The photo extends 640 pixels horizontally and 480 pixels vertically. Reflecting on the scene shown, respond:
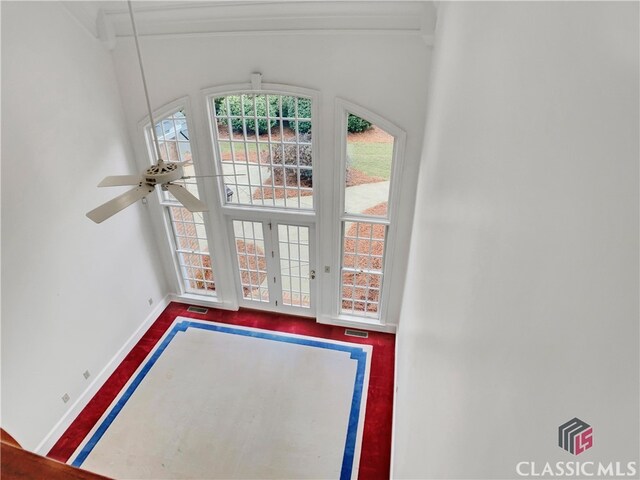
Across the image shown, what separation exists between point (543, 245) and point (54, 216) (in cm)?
517

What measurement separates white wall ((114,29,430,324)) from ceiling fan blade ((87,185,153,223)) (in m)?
2.47

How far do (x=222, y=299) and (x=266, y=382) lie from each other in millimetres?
1899

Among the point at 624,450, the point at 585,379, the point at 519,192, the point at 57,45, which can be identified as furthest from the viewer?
the point at 57,45

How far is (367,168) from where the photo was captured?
5230 mm

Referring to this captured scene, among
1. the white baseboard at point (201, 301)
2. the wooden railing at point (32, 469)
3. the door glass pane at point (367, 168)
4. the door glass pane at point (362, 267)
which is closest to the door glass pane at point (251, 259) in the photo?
the white baseboard at point (201, 301)

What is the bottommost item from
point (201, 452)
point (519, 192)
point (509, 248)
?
point (201, 452)

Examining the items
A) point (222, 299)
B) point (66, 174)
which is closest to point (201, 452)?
point (222, 299)

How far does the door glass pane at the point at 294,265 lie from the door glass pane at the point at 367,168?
3.20 ft

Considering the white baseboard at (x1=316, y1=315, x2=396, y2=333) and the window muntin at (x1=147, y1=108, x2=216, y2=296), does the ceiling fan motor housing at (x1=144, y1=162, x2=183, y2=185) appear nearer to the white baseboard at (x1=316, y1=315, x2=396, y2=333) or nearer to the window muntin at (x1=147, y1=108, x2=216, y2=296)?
the window muntin at (x1=147, y1=108, x2=216, y2=296)

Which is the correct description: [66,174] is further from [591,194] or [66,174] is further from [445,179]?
[591,194]

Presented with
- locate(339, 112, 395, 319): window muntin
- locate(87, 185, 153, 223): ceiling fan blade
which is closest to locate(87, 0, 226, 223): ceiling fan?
locate(87, 185, 153, 223): ceiling fan blade

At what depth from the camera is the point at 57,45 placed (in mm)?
4371

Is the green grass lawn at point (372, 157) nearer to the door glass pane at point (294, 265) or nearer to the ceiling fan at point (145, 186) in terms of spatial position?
Result: the door glass pane at point (294, 265)

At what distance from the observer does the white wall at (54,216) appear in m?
3.99
